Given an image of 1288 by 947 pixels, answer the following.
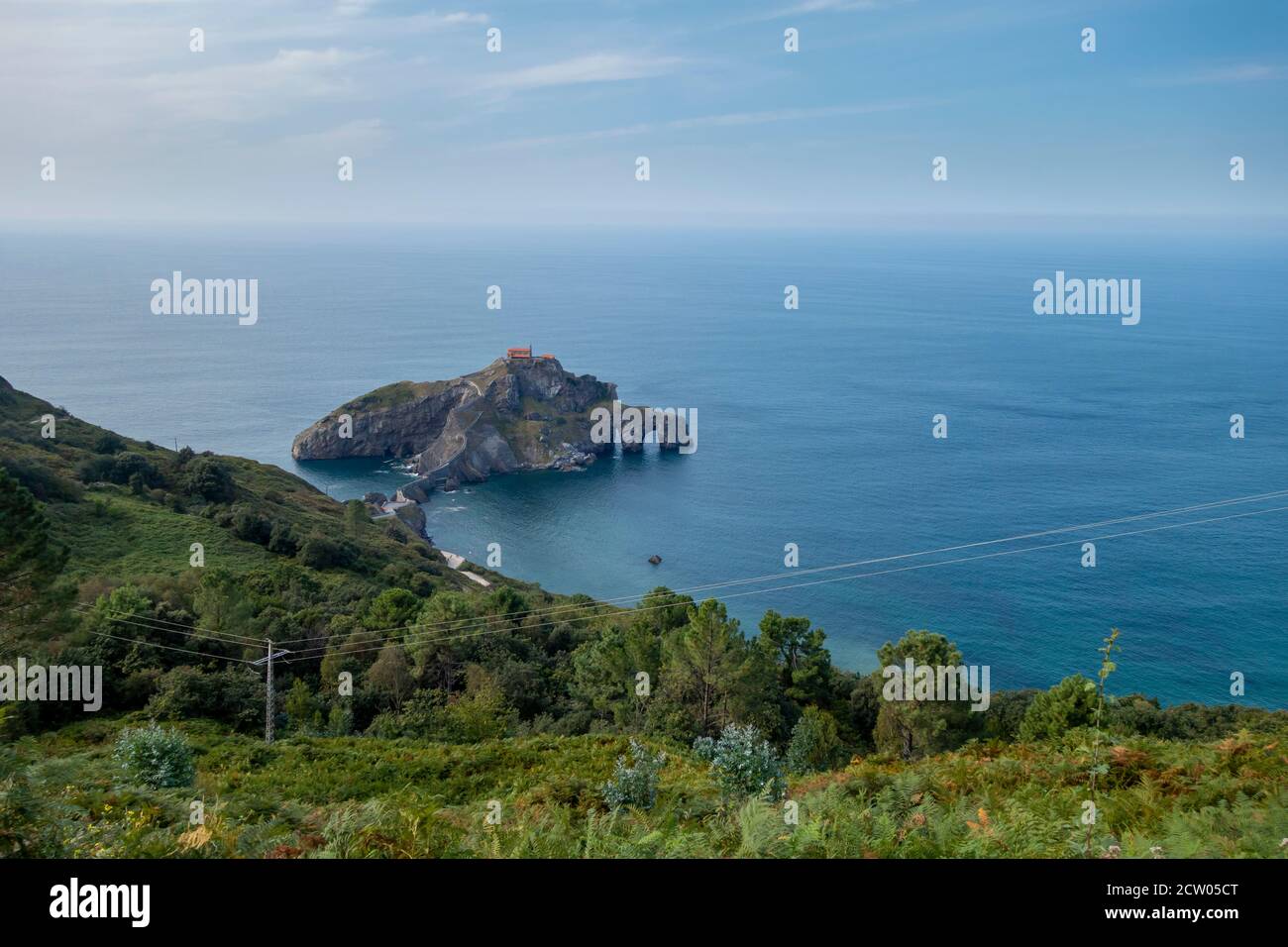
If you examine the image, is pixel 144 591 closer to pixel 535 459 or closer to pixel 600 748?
pixel 600 748

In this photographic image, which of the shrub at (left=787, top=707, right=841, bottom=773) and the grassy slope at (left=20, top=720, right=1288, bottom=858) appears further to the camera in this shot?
the shrub at (left=787, top=707, right=841, bottom=773)

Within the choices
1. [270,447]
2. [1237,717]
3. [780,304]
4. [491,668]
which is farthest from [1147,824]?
[780,304]

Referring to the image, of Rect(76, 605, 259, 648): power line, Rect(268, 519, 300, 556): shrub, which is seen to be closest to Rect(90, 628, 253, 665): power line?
Rect(76, 605, 259, 648): power line

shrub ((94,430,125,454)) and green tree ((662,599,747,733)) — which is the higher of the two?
shrub ((94,430,125,454))

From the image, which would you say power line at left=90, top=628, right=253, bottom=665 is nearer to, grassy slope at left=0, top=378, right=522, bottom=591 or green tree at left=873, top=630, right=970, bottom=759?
grassy slope at left=0, top=378, right=522, bottom=591

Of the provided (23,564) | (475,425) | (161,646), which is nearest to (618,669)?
(161,646)

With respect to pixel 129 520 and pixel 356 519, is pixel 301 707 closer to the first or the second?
pixel 129 520
